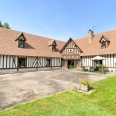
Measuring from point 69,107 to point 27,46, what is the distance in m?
→ 15.4

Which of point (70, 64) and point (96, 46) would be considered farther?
point (70, 64)

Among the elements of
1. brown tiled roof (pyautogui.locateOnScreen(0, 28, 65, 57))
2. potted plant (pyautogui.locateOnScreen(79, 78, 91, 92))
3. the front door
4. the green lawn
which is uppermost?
brown tiled roof (pyautogui.locateOnScreen(0, 28, 65, 57))

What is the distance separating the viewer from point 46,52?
806 inches

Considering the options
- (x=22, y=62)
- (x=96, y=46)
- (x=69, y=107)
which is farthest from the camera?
(x=96, y=46)

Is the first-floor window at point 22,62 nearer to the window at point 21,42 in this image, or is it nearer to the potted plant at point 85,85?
the window at point 21,42

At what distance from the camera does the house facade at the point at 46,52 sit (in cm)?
1614

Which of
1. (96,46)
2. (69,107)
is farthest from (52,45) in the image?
(69,107)

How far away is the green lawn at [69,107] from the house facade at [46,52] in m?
11.4

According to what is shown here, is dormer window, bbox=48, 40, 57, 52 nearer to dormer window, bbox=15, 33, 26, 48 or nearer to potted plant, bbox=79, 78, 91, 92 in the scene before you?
A: dormer window, bbox=15, 33, 26, 48

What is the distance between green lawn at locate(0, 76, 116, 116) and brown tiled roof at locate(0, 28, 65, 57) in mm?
11526

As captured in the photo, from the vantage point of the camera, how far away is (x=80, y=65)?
22.5m

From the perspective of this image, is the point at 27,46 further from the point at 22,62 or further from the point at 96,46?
the point at 96,46

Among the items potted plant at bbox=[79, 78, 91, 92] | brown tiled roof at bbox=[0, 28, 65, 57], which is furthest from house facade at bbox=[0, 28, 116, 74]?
potted plant at bbox=[79, 78, 91, 92]

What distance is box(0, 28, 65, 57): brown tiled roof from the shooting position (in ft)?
52.7
